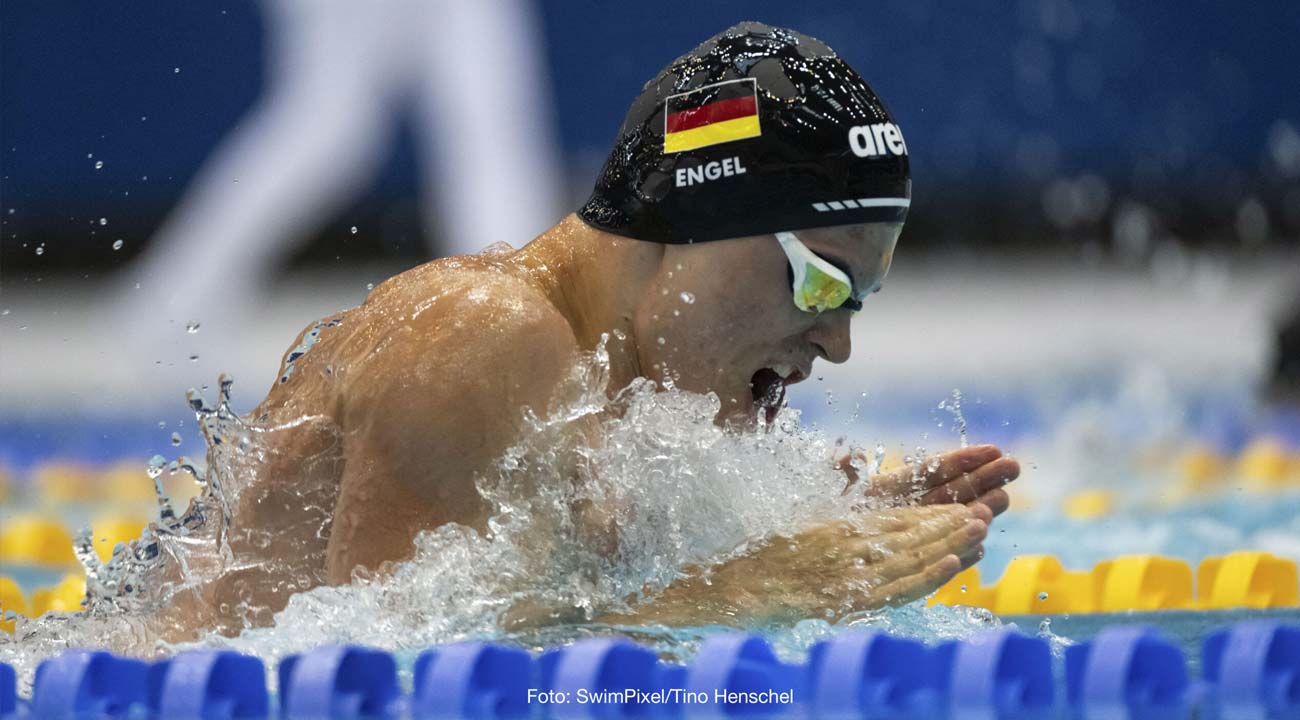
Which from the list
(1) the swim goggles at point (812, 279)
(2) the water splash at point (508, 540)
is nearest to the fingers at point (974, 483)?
(2) the water splash at point (508, 540)

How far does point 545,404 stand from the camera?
1.99m

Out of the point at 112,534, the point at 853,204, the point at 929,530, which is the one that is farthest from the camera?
the point at 112,534

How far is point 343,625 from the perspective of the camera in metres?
1.95

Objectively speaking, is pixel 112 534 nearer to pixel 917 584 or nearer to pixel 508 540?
pixel 508 540

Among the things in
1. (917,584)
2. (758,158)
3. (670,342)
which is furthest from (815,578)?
(758,158)

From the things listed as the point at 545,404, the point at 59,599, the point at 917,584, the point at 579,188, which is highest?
the point at 579,188

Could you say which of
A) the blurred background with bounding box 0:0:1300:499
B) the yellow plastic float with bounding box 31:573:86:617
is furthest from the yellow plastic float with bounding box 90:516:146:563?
the blurred background with bounding box 0:0:1300:499

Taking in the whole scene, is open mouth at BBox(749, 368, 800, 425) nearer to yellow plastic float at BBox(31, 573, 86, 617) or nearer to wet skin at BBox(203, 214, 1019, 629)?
wet skin at BBox(203, 214, 1019, 629)

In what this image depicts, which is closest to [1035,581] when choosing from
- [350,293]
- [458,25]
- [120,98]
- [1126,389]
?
[1126,389]

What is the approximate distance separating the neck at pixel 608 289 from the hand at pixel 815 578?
1.24ft

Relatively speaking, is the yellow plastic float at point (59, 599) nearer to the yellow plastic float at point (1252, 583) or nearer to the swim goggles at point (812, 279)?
the swim goggles at point (812, 279)

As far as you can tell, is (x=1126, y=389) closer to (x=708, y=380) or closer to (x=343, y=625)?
(x=708, y=380)

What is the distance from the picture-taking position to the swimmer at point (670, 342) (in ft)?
6.31

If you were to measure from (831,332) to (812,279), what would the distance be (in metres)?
0.11
